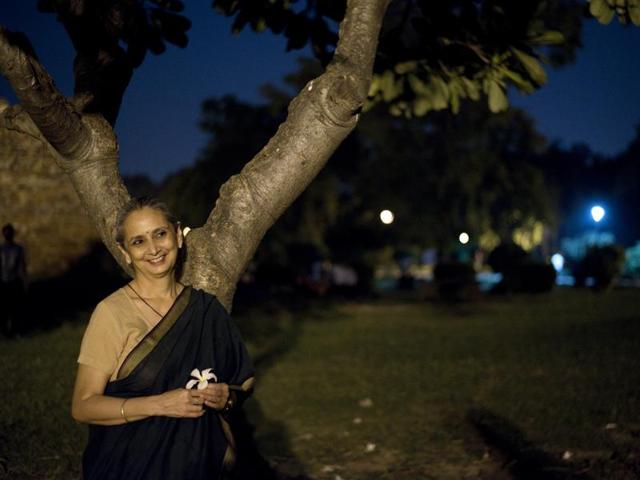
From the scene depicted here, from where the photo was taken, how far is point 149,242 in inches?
126

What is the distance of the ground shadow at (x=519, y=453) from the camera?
18.2ft

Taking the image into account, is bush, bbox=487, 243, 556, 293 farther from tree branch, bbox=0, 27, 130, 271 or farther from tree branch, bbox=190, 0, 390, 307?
tree branch, bbox=0, 27, 130, 271

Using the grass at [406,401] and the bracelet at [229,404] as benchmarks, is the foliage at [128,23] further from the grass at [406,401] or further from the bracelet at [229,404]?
the grass at [406,401]

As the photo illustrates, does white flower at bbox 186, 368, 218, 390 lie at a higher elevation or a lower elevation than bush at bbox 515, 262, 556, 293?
lower

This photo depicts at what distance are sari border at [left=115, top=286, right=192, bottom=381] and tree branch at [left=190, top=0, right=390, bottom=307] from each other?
2.63 feet

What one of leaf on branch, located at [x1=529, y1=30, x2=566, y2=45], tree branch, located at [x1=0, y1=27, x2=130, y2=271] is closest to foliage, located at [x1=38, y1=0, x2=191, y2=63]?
tree branch, located at [x1=0, y1=27, x2=130, y2=271]

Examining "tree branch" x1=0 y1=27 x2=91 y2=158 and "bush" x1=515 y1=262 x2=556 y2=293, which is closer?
"tree branch" x1=0 y1=27 x2=91 y2=158

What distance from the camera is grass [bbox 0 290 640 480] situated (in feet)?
20.0

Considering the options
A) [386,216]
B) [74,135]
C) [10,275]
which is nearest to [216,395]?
[74,135]

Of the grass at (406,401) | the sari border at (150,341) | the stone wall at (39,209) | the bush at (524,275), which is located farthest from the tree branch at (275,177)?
the bush at (524,275)

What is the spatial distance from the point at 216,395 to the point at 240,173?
144cm

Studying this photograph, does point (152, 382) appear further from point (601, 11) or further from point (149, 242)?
point (601, 11)

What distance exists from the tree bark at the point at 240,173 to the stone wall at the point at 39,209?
46.3ft

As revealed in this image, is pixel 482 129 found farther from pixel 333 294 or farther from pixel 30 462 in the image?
pixel 30 462
